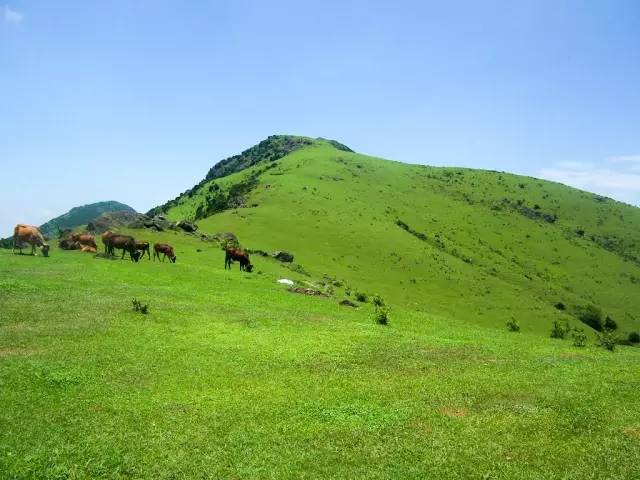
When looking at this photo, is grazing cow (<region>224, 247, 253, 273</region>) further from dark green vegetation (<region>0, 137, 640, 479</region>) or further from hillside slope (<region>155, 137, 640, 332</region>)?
hillside slope (<region>155, 137, 640, 332</region>)

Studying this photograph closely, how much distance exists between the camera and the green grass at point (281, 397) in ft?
46.2

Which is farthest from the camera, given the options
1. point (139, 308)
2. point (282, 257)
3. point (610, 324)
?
point (610, 324)

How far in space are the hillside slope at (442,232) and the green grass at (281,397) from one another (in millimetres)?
38607

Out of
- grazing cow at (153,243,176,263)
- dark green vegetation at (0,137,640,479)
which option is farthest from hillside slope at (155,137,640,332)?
dark green vegetation at (0,137,640,479)

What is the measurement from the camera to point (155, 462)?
541 inches

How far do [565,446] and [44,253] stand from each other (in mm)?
39674

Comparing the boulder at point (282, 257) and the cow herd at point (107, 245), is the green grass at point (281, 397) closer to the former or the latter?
the cow herd at point (107, 245)

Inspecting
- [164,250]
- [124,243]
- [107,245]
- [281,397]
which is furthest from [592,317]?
[281,397]

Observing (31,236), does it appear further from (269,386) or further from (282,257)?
(269,386)

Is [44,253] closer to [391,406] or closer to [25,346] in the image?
[25,346]

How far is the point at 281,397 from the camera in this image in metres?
18.4

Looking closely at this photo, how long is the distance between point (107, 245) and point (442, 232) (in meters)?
84.7

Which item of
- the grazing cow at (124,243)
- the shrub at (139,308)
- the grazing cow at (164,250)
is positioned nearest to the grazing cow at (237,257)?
the grazing cow at (164,250)

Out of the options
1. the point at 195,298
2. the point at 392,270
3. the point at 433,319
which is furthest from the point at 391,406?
the point at 392,270
